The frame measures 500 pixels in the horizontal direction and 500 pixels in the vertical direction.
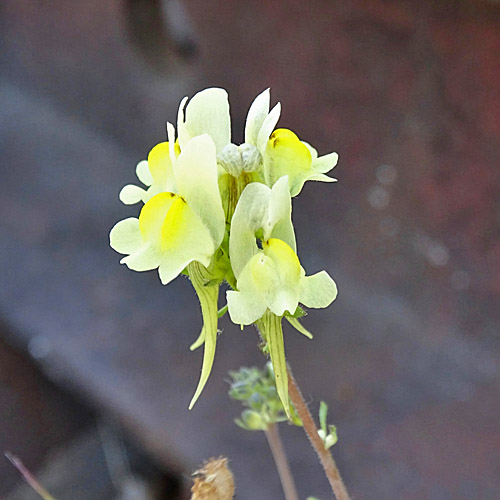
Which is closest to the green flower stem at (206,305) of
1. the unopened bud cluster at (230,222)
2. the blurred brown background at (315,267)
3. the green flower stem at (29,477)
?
the unopened bud cluster at (230,222)

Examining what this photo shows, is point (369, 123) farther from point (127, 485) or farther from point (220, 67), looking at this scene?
point (127, 485)

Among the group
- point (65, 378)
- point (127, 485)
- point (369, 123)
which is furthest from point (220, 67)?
point (127, 485)

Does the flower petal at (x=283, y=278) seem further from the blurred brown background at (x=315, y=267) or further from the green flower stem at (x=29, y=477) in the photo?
the blurred brown background at (x=315, y=267)

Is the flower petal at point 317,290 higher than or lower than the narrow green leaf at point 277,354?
higher

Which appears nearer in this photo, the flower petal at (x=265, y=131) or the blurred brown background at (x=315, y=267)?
the flower petal at (x=265, y=131)

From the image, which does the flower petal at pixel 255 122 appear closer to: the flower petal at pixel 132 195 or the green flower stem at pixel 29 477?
the flower petal at pixel 132 195

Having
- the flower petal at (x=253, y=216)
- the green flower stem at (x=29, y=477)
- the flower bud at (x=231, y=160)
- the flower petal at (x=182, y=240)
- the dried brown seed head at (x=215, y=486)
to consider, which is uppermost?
the flower bud at (x=231, y=160)
